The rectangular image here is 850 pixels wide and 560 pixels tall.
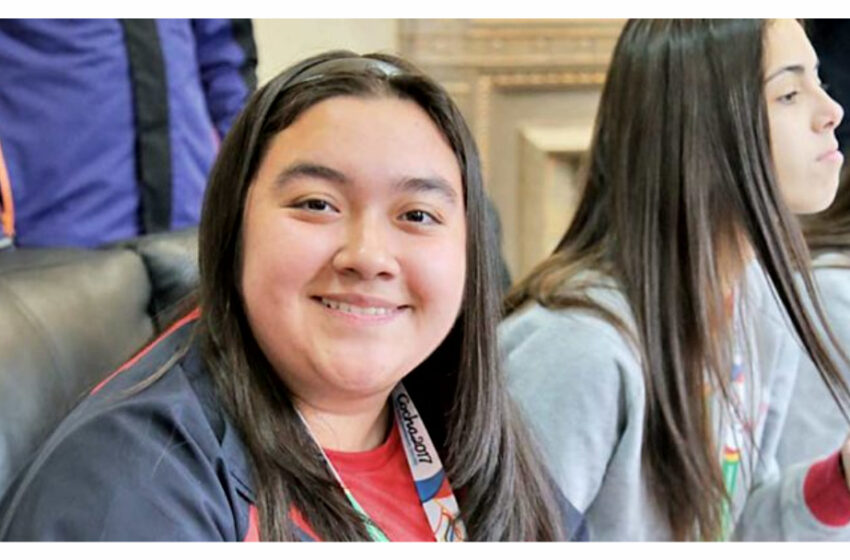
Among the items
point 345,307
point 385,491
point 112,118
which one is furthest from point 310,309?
point 112,118

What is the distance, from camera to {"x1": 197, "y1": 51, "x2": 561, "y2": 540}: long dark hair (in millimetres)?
656

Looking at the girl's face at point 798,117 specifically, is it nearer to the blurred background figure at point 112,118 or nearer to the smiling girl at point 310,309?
the smiling girl at point 310,309

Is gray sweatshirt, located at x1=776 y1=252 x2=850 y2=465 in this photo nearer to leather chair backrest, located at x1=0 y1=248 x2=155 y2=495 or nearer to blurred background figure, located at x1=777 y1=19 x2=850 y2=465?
blurred background figure, located at x1=777 y1=19 x2=850 y2=465

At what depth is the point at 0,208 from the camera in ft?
2.47

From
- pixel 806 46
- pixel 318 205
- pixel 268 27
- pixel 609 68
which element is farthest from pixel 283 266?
pixel 806 46

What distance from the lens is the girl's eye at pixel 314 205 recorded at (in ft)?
2.16

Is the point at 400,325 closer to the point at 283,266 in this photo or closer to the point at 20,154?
the point at 283,266

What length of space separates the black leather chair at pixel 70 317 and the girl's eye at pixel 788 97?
449mm

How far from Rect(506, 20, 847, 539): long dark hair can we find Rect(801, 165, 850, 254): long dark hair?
1 centimetres

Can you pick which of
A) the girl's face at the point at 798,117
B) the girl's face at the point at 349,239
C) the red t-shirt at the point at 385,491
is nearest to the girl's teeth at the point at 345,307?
the girl's face at the point at 349,239

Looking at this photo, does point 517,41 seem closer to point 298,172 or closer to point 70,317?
point 298,172

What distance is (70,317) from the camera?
723 mm

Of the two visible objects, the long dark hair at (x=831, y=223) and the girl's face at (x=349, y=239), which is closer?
the girl's face at (x=349, y=239)

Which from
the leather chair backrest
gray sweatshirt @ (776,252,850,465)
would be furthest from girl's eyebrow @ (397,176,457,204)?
gray sweatshirt @ (776,252,850,465)
